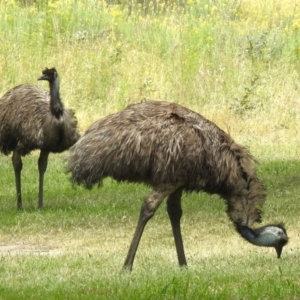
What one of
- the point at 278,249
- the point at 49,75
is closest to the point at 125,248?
the point at 278,249

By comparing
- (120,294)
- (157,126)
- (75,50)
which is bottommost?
(75,50)

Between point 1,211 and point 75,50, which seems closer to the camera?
point 1,211

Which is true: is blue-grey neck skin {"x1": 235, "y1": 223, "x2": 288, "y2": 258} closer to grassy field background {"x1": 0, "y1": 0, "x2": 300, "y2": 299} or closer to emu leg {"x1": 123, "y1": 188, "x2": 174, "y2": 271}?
grassy field background {"x1": 0, "y1": 0, "x2": 300, "y2": 299}

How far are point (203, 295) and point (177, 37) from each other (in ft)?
48.1

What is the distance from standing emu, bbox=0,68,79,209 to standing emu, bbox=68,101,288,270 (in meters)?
4.27

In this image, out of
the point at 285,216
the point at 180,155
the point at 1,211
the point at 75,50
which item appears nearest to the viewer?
the point at 180,155

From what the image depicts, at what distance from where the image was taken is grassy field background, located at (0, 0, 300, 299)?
827 cm

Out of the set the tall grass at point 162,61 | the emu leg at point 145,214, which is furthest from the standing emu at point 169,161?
the tall grass at point 162,61

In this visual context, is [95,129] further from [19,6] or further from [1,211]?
[19,6]

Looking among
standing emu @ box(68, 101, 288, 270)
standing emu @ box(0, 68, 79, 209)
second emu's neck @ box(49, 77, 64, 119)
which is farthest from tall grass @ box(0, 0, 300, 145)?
standing emu @ box(68, 101, 288, 270)

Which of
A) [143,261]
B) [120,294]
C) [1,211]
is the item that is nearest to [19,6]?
[1,211]

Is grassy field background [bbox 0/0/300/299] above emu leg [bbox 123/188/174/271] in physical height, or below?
below

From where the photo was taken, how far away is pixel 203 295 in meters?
7.42

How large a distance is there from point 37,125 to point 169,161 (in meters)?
4.93
